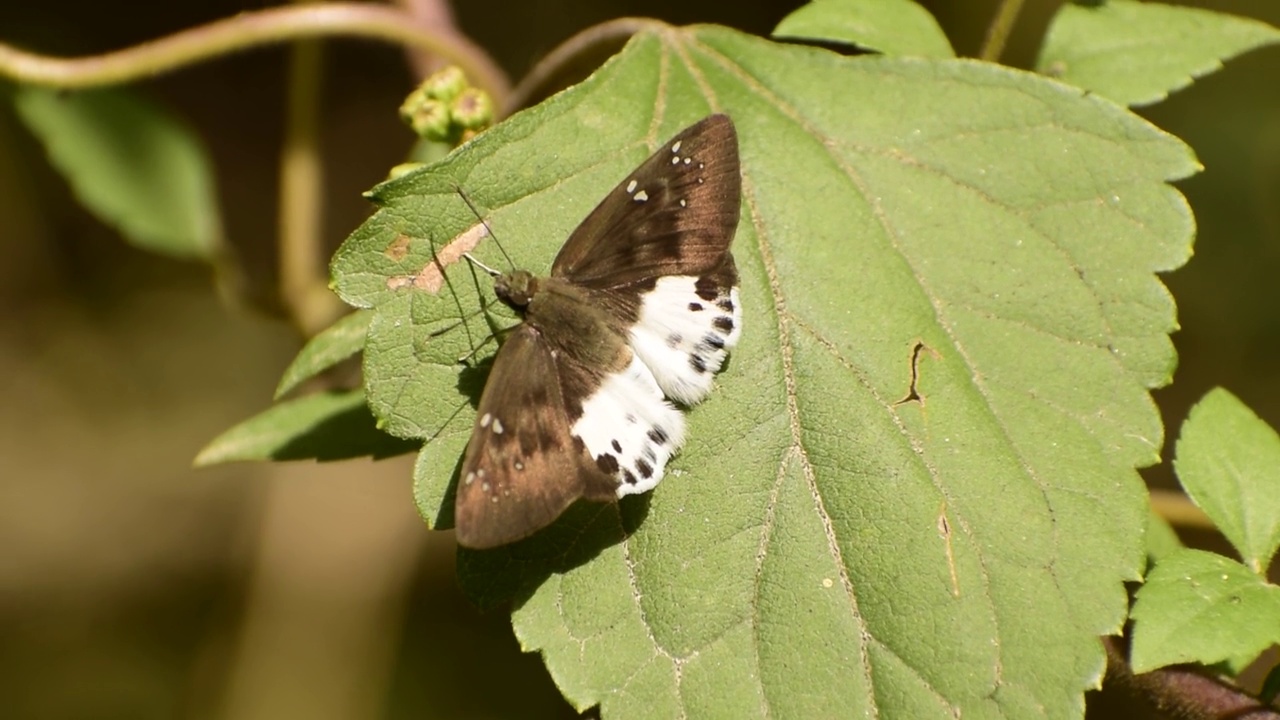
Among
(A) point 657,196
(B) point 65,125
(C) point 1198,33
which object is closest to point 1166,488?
(C) point 1198,33

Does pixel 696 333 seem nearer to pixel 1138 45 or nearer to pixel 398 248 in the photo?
pixel 398 248

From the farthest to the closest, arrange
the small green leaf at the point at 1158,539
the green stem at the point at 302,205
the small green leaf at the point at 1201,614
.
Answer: the green stem at the point at 302,205
the small green leaf at the point at 1158,539
the small green leaf at the point at 1201,614

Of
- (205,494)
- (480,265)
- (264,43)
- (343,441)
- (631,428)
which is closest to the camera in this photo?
(631,428)

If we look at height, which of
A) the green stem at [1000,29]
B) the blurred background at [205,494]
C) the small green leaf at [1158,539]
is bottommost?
the blurred background at [205,494]

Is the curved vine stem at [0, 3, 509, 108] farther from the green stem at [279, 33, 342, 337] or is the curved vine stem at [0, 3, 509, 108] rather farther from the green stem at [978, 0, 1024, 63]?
the green stem at [978, 0, 1024, 63]

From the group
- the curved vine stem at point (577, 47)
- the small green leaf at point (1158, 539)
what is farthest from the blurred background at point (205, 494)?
the small green leaf at point (1158, 539)

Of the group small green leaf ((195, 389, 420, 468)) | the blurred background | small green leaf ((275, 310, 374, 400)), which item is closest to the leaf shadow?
small green leaf ((195, 389, 420, 468))

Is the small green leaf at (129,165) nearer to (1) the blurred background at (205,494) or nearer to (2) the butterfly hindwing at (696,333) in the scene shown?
(1) the blurred background at (205,494)

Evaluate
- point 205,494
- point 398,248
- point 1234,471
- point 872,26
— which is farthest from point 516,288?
point 205,494
